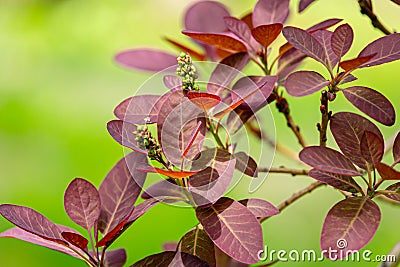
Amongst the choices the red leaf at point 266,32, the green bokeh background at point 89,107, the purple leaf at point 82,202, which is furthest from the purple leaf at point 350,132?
the green bokeh background at point 89,107

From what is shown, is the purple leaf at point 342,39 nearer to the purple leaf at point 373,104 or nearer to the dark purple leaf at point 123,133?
the purple leaf at point 373,104

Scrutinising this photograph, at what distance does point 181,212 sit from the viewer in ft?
5.62

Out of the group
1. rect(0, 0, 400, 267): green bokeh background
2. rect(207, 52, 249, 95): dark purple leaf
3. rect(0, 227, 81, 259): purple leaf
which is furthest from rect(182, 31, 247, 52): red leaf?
rect(0, 0, 400, 267): green bokeh background

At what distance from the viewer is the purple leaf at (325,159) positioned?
447 mm

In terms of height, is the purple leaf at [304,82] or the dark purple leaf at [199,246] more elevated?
the purple leaf at [304,82]

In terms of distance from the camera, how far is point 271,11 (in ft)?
2.00

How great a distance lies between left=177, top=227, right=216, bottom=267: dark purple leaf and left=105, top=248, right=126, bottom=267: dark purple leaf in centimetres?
9

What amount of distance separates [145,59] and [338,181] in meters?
0.36

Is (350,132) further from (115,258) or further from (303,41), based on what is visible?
(115,258)

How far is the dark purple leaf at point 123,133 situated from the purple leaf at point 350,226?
0.49ft

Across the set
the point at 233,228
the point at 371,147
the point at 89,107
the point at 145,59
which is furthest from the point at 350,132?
the point at 89,107

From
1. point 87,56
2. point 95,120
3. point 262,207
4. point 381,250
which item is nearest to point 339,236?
point 262,207

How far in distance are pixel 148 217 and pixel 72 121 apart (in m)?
0.53

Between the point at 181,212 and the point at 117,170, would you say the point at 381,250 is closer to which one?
the point at 181,212
